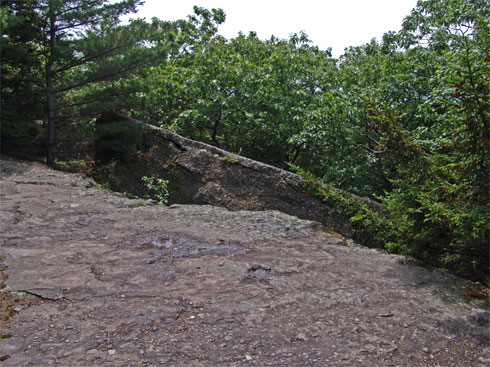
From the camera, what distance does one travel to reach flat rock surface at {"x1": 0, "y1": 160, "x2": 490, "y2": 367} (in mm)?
2441

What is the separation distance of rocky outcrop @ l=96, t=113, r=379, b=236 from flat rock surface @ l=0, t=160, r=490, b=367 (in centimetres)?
88

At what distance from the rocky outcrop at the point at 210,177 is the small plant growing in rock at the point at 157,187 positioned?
0.34 ft

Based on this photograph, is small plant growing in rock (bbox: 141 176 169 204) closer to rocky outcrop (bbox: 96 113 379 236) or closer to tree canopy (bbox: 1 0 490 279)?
rocky outcrop (bbox: 96 113 379 236)

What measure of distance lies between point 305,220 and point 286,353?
295cm

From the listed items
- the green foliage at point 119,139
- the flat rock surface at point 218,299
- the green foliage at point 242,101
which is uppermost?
the green foliage at point 242,101

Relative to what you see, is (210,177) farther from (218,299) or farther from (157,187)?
(218,299)

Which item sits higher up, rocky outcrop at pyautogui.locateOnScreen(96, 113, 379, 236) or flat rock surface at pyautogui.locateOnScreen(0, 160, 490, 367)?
rocky outcrop at pyautogui.locateOnScreen(96, 113, 379, 236)

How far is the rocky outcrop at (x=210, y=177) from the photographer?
5.79m

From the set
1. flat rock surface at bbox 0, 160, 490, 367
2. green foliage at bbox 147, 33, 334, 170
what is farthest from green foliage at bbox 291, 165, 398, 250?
green foliage at bbox 147, 33, 334, 170

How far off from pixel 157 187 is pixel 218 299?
397cm

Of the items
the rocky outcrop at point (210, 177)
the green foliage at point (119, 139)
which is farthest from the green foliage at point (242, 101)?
the rocky outcrop at point (210, 177)

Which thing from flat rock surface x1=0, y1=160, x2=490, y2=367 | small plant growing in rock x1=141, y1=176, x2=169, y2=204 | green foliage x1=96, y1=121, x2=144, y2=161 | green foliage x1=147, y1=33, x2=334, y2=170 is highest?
green foliage x1=147, y1=33, x2=334, y2=170

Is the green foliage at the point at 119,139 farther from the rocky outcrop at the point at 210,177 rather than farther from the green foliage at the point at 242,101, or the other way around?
the green foliage at the point at 242,101

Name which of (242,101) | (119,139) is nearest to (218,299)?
(119,139)
